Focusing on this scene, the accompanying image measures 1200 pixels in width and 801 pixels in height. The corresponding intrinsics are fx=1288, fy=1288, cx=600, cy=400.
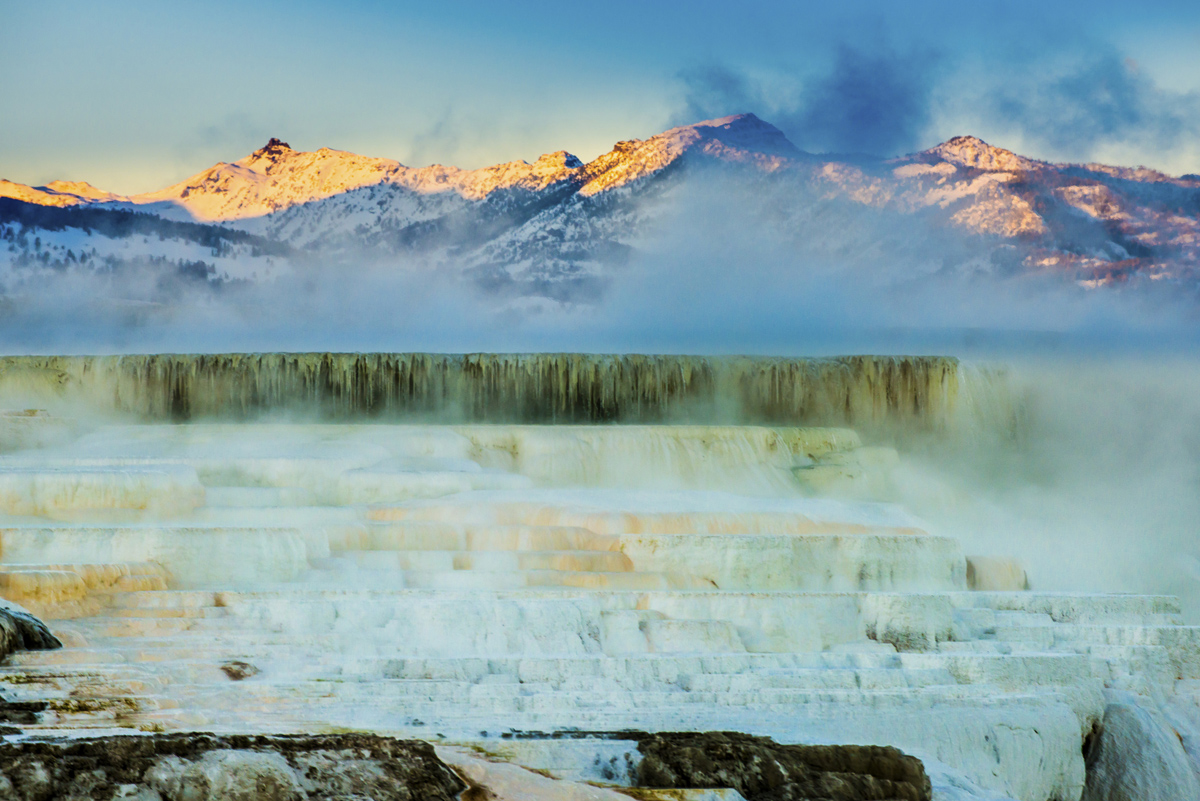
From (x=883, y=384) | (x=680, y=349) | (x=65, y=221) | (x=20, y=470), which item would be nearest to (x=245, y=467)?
(x=20, y=470)

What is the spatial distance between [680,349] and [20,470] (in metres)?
24.8

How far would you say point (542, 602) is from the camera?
9.70m

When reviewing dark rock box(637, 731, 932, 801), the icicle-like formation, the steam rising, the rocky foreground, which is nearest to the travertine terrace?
dark rock box(637, 731, 932, 801)

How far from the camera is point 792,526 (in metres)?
12.9

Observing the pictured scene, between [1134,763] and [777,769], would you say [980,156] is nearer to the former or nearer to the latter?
[1134,763]

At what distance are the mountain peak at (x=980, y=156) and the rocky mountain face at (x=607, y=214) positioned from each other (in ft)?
0.22

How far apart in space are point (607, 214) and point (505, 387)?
91.1 feet

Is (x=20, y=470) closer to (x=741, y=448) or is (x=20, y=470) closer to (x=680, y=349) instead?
(x=741, y=448)

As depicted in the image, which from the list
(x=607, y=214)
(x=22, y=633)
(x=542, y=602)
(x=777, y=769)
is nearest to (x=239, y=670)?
(x=22, y=633)

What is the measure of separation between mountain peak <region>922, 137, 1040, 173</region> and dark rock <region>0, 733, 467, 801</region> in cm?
4180

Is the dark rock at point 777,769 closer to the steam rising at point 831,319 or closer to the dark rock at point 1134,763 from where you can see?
the dark rock at point 1134,763

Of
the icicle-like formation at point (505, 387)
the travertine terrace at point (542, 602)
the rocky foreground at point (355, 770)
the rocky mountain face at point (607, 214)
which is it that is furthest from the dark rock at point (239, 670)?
the rocky mountain face at point (607, 214)

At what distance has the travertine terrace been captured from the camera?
7.57m

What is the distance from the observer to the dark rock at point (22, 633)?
768 centimetres
